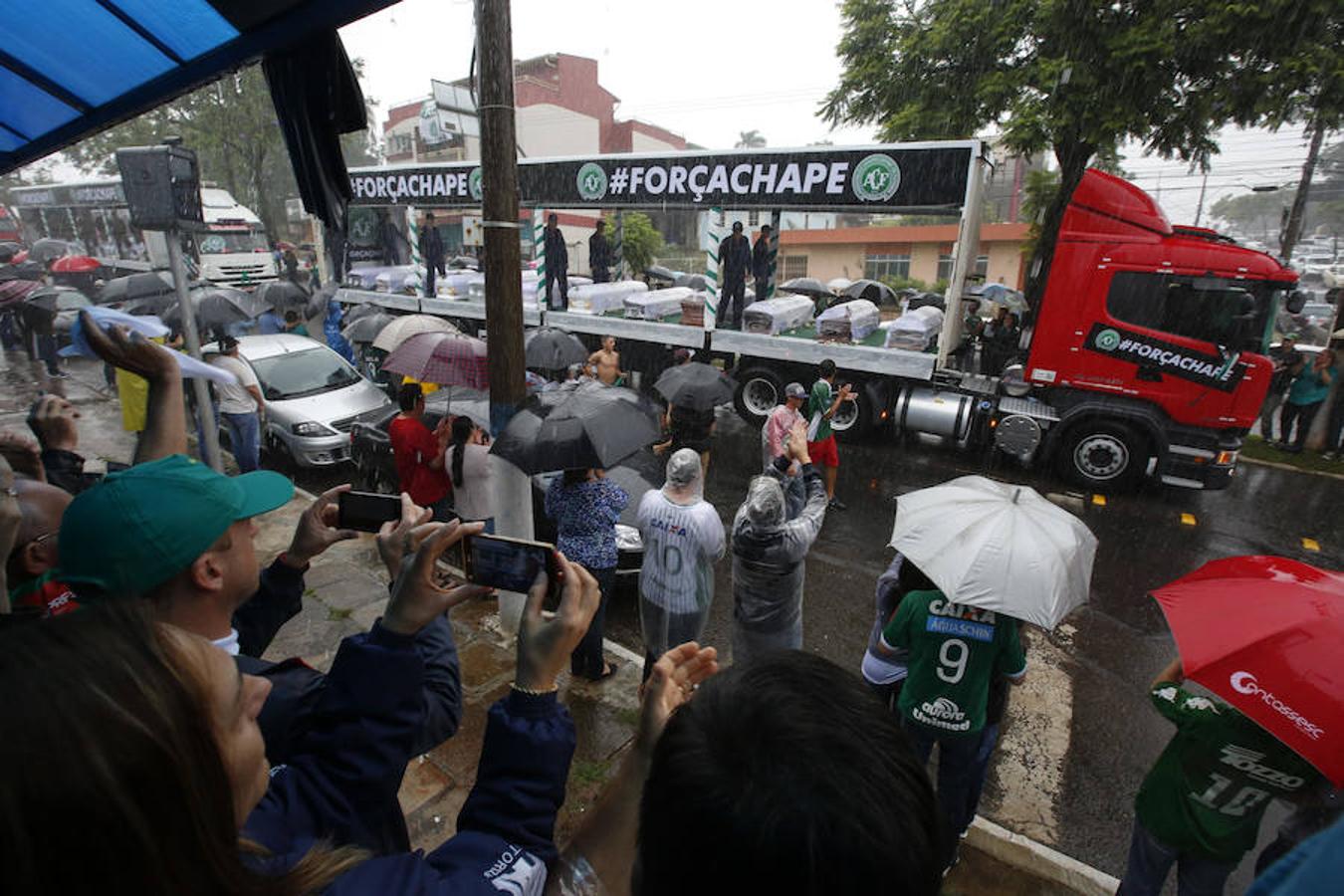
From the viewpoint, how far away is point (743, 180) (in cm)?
993

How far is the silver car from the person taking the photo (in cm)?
779

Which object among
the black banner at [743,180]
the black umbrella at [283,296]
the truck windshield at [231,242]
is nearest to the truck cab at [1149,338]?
the black banner at [743,180]

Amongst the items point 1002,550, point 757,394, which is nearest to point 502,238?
point 1002,550

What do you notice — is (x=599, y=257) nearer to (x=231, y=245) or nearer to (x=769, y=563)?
(x=769, y=563)

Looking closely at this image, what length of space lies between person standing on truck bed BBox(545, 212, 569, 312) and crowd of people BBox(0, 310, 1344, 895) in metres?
10.8

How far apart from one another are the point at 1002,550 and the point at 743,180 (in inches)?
333

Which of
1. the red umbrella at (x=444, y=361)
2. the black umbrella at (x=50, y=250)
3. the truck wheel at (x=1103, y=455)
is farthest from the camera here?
the black umbrella at (x=50, y=250)

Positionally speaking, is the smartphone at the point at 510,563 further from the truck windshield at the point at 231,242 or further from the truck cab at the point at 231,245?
the truck windshield at the point at 231,242

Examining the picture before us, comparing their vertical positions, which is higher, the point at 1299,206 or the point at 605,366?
the point at 1299,206

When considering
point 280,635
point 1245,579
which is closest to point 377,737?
point 1245,579

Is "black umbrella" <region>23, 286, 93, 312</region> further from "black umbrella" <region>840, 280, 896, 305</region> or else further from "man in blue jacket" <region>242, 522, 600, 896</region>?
"black umbrella" <region>840, 280, 896, 305</region>

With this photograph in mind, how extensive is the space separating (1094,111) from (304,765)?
13.9 metres

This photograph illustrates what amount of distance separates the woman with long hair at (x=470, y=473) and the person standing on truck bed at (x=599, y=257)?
411 inches

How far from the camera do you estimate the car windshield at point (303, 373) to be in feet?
27.4
